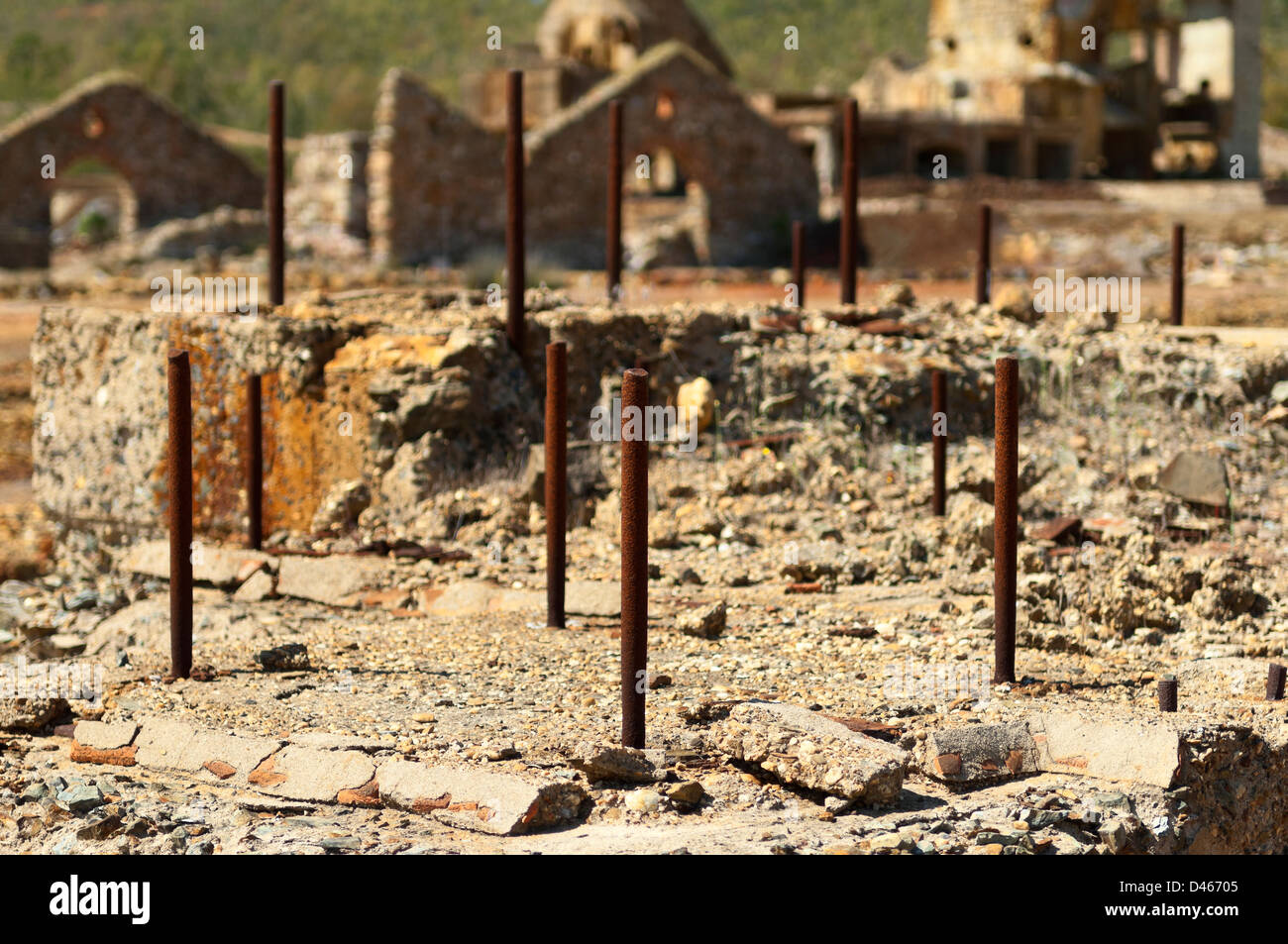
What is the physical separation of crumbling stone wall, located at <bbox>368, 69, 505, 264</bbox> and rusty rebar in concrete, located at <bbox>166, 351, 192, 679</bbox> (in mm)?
16590

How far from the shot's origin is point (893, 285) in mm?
11141

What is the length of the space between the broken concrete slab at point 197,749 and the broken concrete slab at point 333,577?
223cm

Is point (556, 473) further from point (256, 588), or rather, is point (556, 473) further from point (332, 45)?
point (332, 45)

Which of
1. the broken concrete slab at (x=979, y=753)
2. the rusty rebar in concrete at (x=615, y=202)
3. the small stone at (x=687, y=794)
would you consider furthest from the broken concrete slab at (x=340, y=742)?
the rusty rebar in concrete at (x=615, y=202)

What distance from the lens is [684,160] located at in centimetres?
2477

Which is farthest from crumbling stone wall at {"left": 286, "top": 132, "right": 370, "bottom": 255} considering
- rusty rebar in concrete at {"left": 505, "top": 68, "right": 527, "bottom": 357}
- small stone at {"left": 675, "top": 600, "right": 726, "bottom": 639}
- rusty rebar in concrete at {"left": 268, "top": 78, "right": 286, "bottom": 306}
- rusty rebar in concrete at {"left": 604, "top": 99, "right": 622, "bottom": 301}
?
small stone at {"left": 675, "top": 600, "right": 726, "bottom": 639}

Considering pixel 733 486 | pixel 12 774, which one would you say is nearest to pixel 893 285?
pixel 733 486

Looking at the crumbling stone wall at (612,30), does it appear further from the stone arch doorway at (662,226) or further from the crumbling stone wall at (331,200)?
the crumbling stone wall at (331,200)

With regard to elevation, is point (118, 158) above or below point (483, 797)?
above

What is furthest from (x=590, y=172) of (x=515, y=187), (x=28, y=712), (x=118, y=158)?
(x=28, y=712)

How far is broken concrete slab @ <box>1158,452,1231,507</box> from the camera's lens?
8.80 meters

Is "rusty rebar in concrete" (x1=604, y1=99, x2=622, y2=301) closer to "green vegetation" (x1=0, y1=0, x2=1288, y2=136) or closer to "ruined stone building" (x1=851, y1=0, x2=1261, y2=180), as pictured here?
"ruined stone building" (x1=851, y1=0, x2=1261, y2=180)

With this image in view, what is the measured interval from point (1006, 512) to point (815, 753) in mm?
1375
